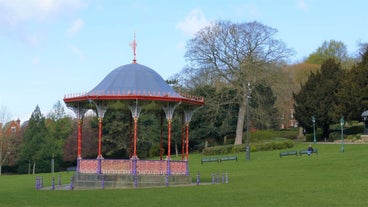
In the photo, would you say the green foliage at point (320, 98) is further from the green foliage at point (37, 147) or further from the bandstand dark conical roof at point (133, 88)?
the bandstand dark conical roof at point (133, 88)

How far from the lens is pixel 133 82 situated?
29.4 meters

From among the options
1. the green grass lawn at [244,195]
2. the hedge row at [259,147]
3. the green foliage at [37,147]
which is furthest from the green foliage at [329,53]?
the green grass lawn at [244,195]

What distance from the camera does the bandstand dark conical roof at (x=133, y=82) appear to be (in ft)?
94.9

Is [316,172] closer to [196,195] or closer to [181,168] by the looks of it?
[181,168]

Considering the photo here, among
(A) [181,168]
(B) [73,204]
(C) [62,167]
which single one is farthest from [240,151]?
(B) [73,204]

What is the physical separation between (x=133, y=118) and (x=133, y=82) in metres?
2.06

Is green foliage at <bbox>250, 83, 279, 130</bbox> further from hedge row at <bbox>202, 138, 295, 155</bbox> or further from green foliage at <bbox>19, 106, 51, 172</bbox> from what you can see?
green foliage at <bbox>19, 106, 51, 172</bbox>

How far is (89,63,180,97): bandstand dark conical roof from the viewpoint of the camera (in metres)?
28.9

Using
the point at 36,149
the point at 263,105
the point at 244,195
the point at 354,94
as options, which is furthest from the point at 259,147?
the point at 244,195

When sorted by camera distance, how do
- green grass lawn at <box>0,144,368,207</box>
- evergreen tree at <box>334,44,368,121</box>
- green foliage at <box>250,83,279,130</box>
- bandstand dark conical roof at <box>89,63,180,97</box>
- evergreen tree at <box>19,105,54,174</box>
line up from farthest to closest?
evergreen tree at <box>19,105,54,174</box>, green foliage at <box>250,83,279,130</box>, evergreen tree at <box>334,44,368,121</box>, bandstand dark conical roof at <box>89,63,180,97</box>, green grass lawn at <box>0,144,368,207</box>

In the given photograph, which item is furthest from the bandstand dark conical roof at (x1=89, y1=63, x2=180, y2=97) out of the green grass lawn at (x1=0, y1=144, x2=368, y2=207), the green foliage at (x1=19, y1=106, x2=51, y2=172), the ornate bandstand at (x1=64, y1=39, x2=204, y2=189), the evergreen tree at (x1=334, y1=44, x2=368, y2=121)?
the green foliage at (x1=19, y1=106, x2=51, y2=172)

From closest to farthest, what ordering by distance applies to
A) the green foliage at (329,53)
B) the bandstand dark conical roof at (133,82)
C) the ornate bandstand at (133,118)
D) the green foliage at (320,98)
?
the ornate bandstand at (133,118)
the bandstand dark conical roof at (133,82)
the green foliage at (320,98)
the green foliage at (329,53)

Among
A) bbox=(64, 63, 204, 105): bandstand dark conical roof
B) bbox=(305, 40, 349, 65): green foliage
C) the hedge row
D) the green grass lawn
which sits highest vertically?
bbox=(305, 40, 349, 65): green foliage

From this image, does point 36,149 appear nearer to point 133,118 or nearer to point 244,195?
point 133,118
